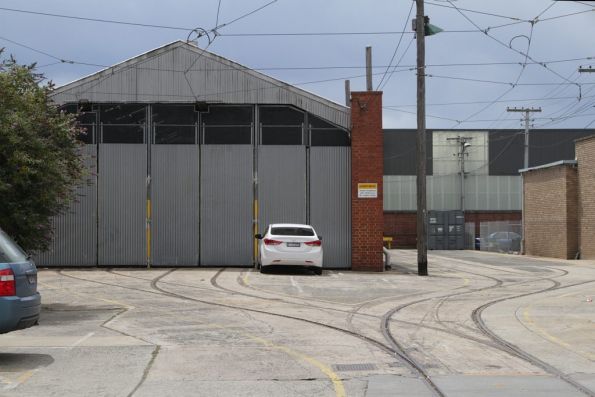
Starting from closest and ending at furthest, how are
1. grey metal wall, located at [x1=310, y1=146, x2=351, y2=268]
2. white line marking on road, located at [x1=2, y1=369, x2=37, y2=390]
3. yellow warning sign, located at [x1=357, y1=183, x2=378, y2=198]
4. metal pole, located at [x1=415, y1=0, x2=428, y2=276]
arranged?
white line marking on road, located at [x1=2, y1=369, x2=37, y2=390]
metal pole, located at [x1=415, y1=0, x2=428, y2=276]
yellow warning sign, located at [x1=357, y1=183, x2=378, y2=198]
grey metal wall, located at [x1=310, y1=146, x2=351, y2=268]

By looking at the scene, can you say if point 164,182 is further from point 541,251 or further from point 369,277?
point 541,251

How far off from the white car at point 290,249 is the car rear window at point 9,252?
11.8 m

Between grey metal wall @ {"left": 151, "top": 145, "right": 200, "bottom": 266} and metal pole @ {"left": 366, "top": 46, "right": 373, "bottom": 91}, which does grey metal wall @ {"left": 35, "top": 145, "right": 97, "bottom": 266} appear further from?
metal pole @ {"left": 366, "top": 46, "right": 373, "bottom": 91}

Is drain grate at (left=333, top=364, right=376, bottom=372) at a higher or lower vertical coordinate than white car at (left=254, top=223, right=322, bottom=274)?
lower

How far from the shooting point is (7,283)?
7.83 metres

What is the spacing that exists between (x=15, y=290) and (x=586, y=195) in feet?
99.5

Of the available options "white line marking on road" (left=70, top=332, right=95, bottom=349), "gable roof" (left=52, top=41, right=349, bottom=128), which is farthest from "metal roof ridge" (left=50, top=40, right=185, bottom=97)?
"white line marking on road" (left=70, top=332, right=95, bottom=349)

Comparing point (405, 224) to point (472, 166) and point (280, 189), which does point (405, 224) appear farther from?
point (280, 189)

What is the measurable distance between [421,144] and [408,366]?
48.2 ft

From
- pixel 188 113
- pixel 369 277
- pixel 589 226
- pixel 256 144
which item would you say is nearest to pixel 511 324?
pixel 369 277

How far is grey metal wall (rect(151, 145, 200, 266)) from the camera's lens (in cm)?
2300

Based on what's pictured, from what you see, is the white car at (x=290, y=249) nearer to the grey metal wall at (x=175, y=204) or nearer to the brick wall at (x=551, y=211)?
the grey metal wall at (x=175, y=204)

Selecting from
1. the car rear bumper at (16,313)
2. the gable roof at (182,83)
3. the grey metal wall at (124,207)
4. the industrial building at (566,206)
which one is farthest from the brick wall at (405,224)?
the car rear bumper at (16,313)

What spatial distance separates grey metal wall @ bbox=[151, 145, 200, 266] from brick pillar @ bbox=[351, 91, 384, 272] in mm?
5469
